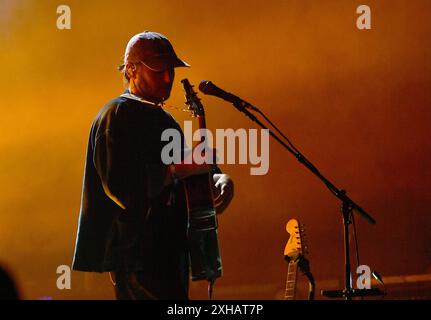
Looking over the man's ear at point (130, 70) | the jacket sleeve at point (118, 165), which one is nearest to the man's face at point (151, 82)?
the man's ear at point (130, 70)

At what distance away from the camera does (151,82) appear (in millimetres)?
3193

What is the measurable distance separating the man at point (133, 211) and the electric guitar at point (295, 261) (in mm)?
671

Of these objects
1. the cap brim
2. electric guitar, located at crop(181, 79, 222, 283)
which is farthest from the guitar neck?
the cap brim

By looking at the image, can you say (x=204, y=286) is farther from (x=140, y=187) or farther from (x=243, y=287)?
(x=140, y=187)

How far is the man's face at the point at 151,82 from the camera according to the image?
3.19 meters

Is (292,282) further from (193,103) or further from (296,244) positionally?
(193,103)

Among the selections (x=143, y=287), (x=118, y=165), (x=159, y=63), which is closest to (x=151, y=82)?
(x=159, y=63)

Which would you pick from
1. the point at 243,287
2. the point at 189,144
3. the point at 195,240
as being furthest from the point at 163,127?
the point at 243,287

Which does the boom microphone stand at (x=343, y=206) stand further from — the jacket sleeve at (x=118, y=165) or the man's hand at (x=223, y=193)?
the jacket sleeve at (x=118, y=165)

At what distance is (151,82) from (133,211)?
25.8 inches

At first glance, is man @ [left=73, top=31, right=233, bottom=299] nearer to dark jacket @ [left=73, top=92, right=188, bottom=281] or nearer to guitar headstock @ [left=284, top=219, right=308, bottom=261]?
dark jacket @ [left=73, top=92, right=188, bottom=281]

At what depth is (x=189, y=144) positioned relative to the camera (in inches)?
134
